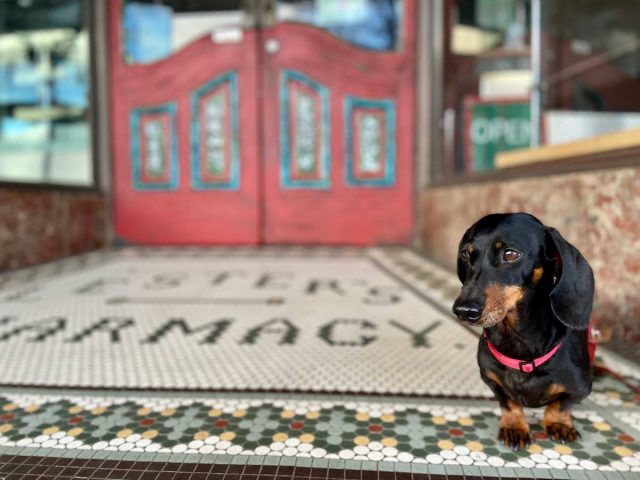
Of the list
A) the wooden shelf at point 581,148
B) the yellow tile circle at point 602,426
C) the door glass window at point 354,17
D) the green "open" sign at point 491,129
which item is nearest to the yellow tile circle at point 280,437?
the yellow tile circle at point 602,426

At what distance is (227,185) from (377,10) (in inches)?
60.3

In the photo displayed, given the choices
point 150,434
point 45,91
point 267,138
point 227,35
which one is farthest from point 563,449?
point 45,91

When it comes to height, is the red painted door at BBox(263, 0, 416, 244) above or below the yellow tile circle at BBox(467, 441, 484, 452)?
above

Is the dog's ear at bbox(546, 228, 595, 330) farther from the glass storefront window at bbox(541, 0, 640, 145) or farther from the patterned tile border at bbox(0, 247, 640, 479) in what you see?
the glass storefront window at bbox(541, 0, 640, 145)

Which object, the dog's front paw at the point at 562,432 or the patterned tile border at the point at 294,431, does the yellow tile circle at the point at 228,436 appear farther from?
the dog's front paw at the point at 562,432

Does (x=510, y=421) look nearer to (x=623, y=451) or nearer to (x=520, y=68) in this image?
(x=623, y=451)

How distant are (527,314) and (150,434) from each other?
0.66 meters

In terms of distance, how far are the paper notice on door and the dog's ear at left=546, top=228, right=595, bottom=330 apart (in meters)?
3.18

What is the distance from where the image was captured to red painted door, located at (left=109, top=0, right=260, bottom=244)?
11.7 ft

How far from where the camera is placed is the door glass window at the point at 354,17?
11.5ft

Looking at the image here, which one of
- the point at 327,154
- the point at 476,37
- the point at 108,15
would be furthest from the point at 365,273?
the point at 108,15

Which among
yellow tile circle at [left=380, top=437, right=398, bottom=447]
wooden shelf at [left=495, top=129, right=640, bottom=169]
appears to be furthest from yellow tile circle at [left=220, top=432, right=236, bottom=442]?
wooden shelf at [left=495, top=129, right=640, bottom=169]

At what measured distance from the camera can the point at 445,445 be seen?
0.87 m

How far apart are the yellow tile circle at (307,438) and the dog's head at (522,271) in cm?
35
